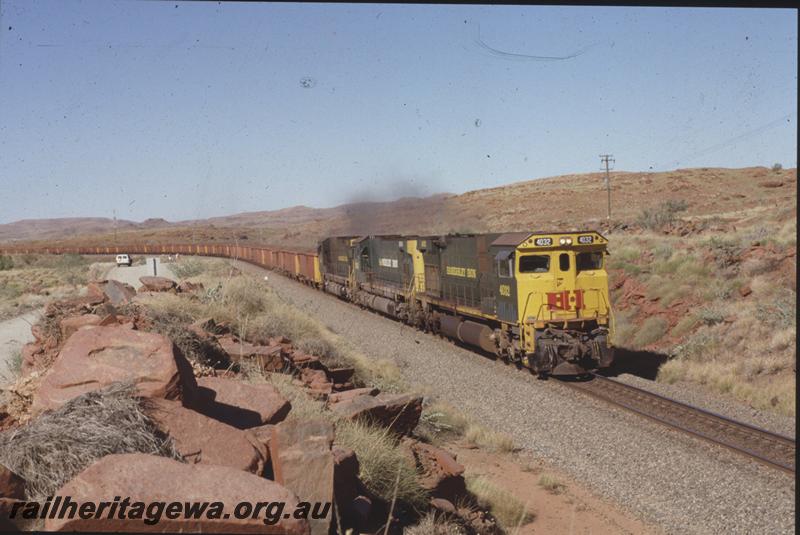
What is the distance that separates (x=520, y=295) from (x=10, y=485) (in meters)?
14.2

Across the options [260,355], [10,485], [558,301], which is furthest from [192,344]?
[558,301]

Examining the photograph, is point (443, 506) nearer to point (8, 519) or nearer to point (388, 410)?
point (388, 410)

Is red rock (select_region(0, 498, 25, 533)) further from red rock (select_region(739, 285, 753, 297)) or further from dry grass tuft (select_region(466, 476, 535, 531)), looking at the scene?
red rock (select_region(739, 285, 753, 297))

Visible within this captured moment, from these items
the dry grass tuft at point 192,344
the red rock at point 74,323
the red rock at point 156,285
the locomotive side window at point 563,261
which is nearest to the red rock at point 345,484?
the dry grass tuft at point 192,344

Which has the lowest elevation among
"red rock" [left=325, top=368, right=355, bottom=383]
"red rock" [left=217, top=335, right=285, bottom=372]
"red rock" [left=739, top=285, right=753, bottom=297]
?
"red rock" [left=325, top=368, right=355, bottom=383]

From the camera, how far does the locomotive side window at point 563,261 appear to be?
1809cm

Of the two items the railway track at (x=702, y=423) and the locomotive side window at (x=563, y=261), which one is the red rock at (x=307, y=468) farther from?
the locomotive side window at (x=563, y=261)

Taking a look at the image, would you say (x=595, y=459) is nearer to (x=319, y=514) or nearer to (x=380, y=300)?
(x=319, y=514)

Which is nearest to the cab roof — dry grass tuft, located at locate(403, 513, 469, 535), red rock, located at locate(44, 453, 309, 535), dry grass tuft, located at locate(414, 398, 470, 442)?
dry grass tuft, located at locate(414, 398, 470, 442)

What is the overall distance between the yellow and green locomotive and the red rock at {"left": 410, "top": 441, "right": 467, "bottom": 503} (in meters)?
9.03

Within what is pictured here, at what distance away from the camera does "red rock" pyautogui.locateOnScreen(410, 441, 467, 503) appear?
26.9ft

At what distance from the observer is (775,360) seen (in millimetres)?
17828

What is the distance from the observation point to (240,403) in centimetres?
776

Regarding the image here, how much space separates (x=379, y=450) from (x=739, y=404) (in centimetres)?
1108
